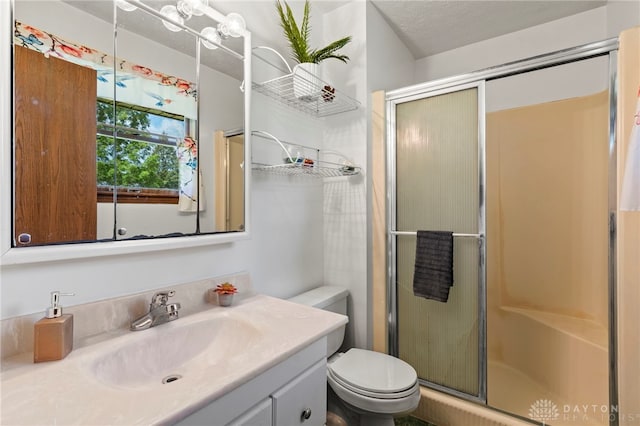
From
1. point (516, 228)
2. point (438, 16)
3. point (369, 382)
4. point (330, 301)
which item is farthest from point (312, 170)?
point (516, 228)

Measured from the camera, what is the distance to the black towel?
161cm

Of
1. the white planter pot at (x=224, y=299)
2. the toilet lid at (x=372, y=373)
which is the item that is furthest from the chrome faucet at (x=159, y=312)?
the toilet lid at (x=372, y=373)

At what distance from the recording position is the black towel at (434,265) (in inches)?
63.6

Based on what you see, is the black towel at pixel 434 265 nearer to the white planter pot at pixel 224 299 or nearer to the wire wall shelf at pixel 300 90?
the wire wall shelf at pixel 300 90

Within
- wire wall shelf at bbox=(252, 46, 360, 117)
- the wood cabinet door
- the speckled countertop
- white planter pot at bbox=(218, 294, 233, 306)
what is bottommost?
the speckled countertop

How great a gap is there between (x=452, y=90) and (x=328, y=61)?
775mm

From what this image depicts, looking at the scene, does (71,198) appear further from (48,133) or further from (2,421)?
(2,421)

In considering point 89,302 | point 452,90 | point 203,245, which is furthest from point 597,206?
point 89,302

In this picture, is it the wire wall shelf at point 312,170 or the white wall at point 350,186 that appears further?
the white wall at point 350,186

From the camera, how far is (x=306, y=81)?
58.4 inches

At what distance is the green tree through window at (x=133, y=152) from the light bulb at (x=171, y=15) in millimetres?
325

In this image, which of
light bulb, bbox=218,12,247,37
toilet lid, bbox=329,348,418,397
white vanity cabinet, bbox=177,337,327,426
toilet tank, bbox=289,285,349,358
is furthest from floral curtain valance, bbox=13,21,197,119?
toilet lid, bbox=329,348,418,397

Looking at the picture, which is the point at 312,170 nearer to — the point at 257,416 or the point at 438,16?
the point at 257,416

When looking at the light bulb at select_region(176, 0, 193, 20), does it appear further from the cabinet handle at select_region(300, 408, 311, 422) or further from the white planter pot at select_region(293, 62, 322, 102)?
the cabinet handle at select_region(300, 408, 311, 422)
